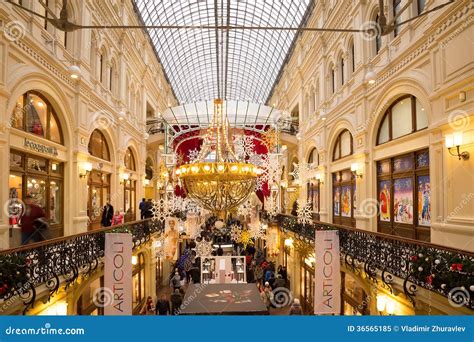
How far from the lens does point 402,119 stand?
9859 millimetres

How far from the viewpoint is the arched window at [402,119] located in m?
9.04

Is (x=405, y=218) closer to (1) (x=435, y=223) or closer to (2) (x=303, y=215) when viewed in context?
(1) (x=435, y=223)

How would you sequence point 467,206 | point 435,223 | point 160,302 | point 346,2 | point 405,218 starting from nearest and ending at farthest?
point 467,206, point 435,223, point 405,218, point 160,302, point 346,2

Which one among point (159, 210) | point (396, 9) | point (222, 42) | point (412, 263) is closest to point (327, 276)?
point (412, 263)

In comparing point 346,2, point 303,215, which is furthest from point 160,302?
point 346,2

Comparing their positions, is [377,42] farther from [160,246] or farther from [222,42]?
[160,246]

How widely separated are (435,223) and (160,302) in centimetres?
842

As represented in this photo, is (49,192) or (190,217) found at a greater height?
(49,192)

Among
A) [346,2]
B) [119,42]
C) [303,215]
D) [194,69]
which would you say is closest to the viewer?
[346,2]

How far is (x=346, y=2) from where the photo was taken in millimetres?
12977

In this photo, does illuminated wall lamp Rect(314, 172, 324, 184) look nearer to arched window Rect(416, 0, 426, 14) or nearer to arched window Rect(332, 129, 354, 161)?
arched window Rect(332, 129, 354, 161)

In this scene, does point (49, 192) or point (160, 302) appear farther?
point (160, 302)

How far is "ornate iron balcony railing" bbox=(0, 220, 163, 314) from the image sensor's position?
5418 millimetres

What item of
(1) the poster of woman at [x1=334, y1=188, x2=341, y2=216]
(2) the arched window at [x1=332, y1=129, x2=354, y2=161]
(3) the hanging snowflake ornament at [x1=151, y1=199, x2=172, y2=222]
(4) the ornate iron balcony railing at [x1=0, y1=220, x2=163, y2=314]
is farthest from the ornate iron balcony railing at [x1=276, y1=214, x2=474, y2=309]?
(3) the hanging snowflake ornament at [x1=151, y1=199, x2=172, y2=222]
